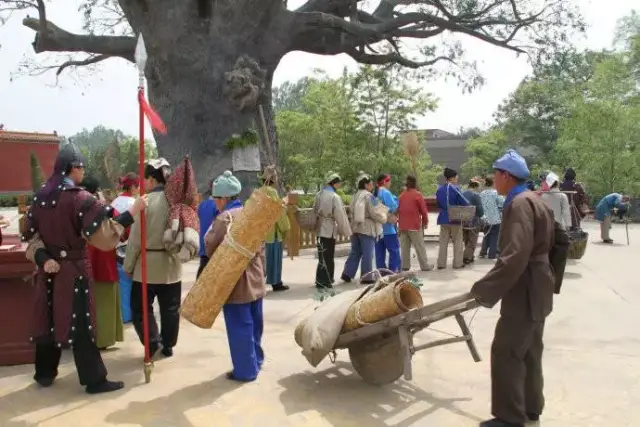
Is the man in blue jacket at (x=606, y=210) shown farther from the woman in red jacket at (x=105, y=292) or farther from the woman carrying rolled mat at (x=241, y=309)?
the woman in red jacket at (x=105, y=292)

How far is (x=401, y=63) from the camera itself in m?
16.7

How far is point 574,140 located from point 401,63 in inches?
546

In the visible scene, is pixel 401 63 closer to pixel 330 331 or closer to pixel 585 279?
pixel 585 279

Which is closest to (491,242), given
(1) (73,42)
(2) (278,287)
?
(2) (278,287)

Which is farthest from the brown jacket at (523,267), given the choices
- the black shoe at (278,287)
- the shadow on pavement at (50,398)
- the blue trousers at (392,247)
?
the blue trousers at (392,247)

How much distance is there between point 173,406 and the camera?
4465 mm

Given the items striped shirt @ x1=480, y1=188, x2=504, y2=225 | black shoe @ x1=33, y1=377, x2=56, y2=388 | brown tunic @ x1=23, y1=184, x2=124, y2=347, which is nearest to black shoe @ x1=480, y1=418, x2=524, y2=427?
brown tunic @ x1=23, y1=184, x2=124, y2=347

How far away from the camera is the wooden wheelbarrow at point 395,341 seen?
Result: 421cm

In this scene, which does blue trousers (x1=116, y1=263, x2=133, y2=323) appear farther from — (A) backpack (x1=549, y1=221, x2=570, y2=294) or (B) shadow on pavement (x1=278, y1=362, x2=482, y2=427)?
Answer: (A) backpack (x1=549, y1=221, x2=570, y2=294)

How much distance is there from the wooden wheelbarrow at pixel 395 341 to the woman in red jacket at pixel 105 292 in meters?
2.43

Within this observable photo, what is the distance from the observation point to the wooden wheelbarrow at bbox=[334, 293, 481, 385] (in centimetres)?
421

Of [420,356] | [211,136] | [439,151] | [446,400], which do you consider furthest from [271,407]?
[439,151]

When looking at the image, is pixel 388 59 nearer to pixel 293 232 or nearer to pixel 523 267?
pixel 293 232

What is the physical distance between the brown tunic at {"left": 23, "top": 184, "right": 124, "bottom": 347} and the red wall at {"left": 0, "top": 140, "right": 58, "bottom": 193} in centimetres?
2889
